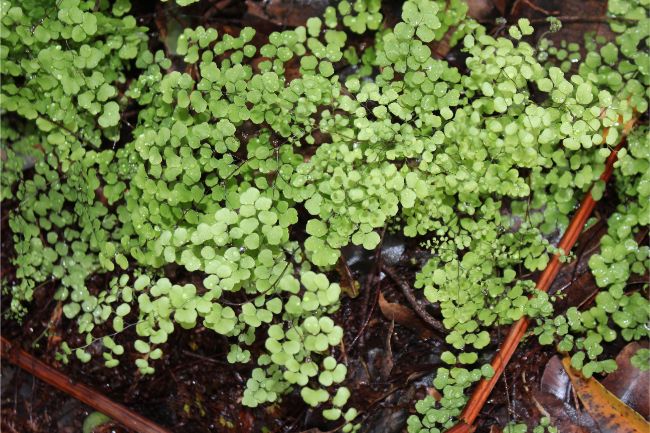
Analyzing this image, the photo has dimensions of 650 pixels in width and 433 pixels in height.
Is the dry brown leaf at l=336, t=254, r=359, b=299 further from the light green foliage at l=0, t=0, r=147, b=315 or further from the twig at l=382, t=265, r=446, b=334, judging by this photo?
the light green foliage at l=0, t=0, r=147, b=315

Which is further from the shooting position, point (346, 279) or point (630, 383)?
point (346, 279)

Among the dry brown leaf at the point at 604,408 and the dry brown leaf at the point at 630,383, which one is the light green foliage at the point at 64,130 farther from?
the dry brown leaf at the point at 630,383

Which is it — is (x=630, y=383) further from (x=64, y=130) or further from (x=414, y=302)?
(x=64, y=130)

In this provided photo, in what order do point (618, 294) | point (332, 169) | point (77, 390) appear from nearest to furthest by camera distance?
point (332, 169) < point (618, 294) < point (77, 390)

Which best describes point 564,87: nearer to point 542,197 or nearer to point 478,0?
point 542,197

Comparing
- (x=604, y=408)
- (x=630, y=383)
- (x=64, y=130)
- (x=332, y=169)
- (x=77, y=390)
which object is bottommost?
(x=77, y=390)

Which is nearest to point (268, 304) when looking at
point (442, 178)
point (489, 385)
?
point (442, 178)

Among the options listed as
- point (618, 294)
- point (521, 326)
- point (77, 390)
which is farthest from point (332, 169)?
point (77, 390)
